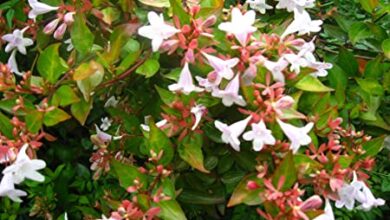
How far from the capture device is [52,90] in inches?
64.2

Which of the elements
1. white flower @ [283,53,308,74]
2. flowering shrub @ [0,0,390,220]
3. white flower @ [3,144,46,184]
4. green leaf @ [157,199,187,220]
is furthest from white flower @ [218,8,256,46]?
white flower @ [3,144,46,184]

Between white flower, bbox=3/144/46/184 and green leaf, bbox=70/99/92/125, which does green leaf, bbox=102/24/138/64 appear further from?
white flower, bbox=3/144/46/184

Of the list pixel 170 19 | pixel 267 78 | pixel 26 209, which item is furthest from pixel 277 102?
pixel 26 209

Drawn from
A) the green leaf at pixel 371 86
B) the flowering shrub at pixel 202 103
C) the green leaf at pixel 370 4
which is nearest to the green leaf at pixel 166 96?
the flowering shrub at pixel 202 103

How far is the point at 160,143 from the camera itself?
1.57 meters

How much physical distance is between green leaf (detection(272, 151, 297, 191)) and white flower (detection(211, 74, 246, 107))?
171 mm

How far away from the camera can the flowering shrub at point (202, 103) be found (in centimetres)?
149

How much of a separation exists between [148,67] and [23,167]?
389 millimetres

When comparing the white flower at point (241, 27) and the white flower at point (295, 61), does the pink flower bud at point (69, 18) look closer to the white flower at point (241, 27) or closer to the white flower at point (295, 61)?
the white flower at point (241, 27)

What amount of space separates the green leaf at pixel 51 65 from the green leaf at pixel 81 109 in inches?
3.3

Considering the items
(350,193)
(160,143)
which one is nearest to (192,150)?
(160,143)

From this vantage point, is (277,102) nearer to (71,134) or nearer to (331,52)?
(331,52)

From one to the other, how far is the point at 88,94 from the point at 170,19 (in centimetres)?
30

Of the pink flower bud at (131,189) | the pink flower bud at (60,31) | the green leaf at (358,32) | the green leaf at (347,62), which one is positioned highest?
the pink flower bud at (60,31)
